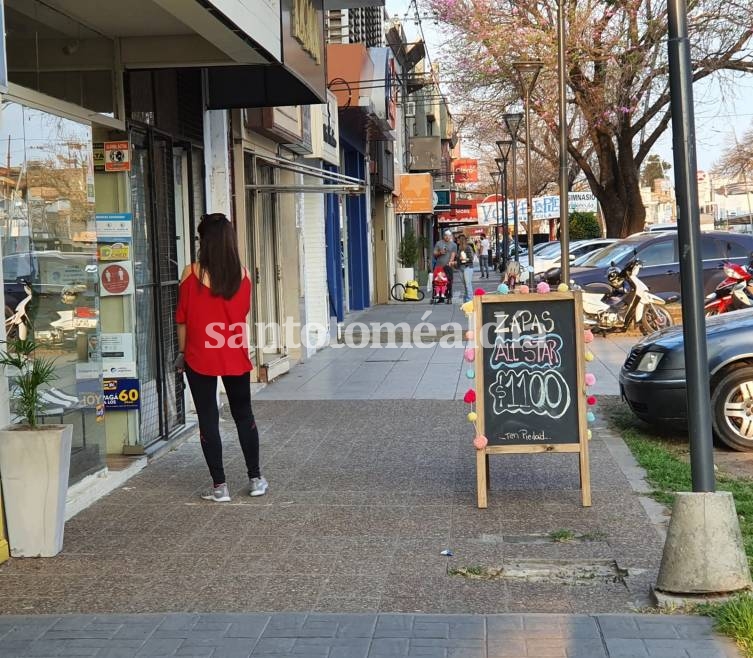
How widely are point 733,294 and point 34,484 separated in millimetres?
12217

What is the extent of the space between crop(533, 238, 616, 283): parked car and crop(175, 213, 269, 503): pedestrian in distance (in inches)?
765

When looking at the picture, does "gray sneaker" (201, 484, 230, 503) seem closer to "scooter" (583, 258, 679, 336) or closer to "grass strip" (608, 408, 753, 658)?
"grass strip" (608, 408, 753, 658)

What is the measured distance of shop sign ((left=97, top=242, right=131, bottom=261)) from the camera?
8.39 meters

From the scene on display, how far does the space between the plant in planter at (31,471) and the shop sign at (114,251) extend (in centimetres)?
247

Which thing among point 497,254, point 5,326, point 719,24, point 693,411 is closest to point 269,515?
point 5,326

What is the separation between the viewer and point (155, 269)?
904cm

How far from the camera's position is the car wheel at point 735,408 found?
860cm

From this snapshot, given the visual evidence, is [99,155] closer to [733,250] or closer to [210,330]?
[210,330]

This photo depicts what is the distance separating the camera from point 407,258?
1200 inches

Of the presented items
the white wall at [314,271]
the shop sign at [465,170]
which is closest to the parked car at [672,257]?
the white wall at [314,271]

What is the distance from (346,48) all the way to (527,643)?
53.3 ft

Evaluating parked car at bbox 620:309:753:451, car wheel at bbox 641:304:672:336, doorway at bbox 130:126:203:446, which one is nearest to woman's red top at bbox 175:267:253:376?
doorway at bbox 130:126:203:446

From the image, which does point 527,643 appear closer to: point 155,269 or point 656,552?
point 656,552

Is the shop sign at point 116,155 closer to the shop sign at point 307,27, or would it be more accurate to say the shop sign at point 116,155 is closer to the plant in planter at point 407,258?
the shop sign at point 307,27
